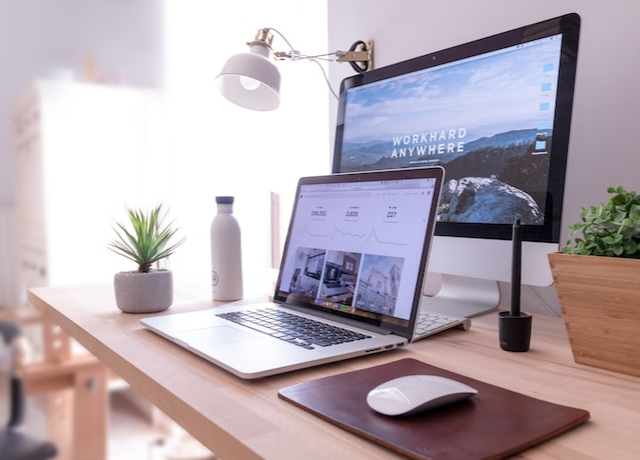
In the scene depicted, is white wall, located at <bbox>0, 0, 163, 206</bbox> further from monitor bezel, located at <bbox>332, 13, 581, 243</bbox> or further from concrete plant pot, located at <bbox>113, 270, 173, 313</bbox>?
monitor bezel, located at <bbox>332, 13, 581, 243</bbox>

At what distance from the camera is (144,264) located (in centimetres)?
96

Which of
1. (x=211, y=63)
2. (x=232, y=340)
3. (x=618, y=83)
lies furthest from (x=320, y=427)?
(x=211, y=63)

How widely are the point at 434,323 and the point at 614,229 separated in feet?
0.91

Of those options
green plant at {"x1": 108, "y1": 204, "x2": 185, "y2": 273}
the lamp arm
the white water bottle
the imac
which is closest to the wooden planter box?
the imac

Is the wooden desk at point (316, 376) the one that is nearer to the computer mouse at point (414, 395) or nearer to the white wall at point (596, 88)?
the computer mouse at point (414, 395)

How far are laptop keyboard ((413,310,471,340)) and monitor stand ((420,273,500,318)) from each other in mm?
55

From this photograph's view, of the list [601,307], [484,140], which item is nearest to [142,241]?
[484,140]

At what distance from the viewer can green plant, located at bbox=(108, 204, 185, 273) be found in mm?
958

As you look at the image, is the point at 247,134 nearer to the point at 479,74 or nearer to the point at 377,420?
the point at 479,74

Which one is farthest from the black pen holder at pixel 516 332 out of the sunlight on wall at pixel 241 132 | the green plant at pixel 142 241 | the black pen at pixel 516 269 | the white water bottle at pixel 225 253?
the sunlight on wall at pixel 241 132

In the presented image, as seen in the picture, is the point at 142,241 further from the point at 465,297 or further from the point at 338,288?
the point at 465,297

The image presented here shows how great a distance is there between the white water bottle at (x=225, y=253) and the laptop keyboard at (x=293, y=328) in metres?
0.17

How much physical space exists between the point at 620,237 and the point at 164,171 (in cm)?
103

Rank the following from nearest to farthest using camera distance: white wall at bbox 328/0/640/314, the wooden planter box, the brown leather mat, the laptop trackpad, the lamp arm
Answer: the brown leather mat
the wooden planter box
the laptop trackpad
white wall at bbox 328/0/640/314
the lamp arm
